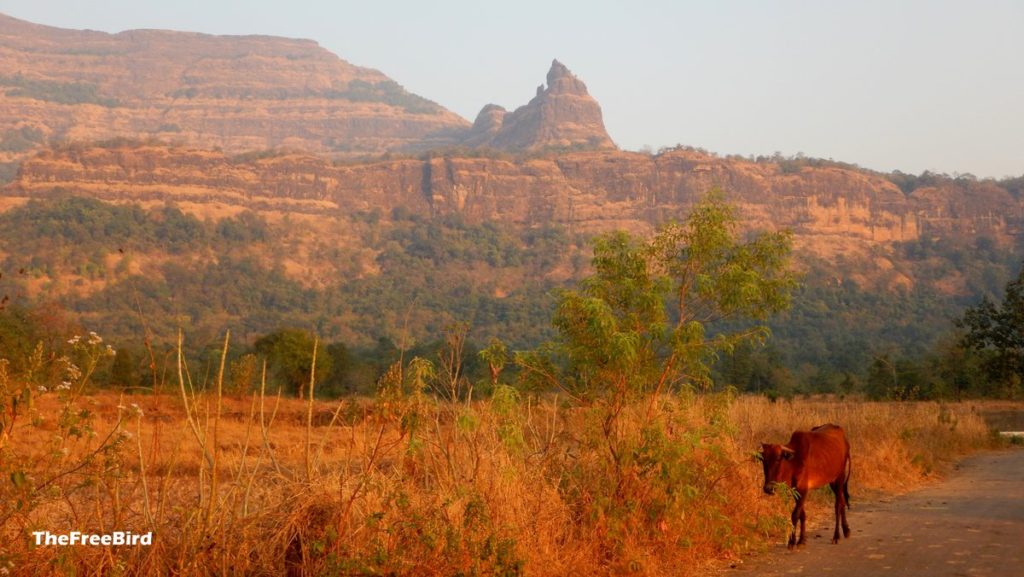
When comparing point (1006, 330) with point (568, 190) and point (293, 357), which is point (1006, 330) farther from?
point (568, 190)

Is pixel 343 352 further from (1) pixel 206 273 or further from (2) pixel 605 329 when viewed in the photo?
(1) pixel 206 273

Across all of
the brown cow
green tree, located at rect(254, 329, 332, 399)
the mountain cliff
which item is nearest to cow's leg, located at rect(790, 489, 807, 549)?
the brown cow

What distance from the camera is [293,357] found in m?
41.9

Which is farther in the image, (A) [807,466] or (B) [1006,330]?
(B) [1006,330]

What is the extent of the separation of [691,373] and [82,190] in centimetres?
12376

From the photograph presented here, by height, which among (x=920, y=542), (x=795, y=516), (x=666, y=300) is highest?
(x=666, y=300)

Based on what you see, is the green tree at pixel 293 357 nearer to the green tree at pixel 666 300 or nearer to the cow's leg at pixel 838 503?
the green tree at pixel 666 300

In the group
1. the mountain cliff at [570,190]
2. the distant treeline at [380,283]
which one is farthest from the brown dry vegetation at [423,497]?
the mountain cliff at [570,190]

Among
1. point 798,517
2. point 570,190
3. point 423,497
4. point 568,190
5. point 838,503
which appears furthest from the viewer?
point 570,190

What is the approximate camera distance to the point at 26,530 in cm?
546

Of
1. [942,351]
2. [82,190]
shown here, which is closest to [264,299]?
[82,190]

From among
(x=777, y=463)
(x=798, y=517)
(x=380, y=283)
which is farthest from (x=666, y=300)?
(x=380, y=283)

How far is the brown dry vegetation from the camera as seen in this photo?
548 cm

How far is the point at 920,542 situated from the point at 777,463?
150cm
